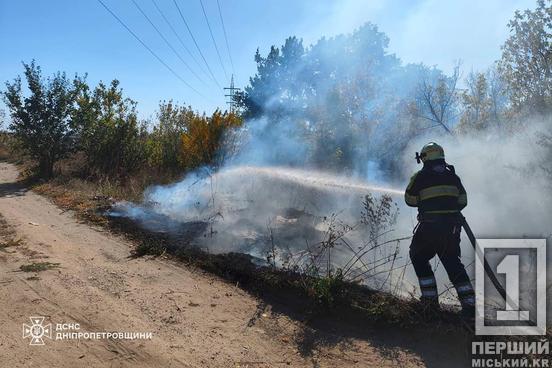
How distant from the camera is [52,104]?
14.6 m

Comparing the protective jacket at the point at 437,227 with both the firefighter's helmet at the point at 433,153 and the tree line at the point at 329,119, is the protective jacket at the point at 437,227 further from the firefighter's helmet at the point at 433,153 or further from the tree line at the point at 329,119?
the tree line at the point at 329,119

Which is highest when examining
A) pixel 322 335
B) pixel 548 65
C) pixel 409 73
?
pixel 409 73

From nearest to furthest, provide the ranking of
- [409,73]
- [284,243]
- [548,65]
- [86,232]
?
[284,243] → [86,232] → [548,65] → [409,73]

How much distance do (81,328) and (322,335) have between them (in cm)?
247

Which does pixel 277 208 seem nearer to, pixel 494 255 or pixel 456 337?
pixel 494 255

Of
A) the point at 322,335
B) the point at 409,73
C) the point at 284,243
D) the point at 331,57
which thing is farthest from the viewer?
the point at 331,57

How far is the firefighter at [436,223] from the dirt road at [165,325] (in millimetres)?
679

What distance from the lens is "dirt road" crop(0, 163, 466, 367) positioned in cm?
344

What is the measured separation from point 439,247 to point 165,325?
3204 mm

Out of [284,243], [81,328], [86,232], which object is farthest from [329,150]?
[81,328]

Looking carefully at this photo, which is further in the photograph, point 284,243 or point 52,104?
point 52,104

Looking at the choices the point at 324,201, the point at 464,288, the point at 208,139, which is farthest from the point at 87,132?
the point at 464,288

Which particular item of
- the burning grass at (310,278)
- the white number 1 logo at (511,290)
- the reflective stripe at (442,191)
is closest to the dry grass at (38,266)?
the burning grass at (310,278)

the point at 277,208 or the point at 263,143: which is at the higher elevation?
the point at 263,143
